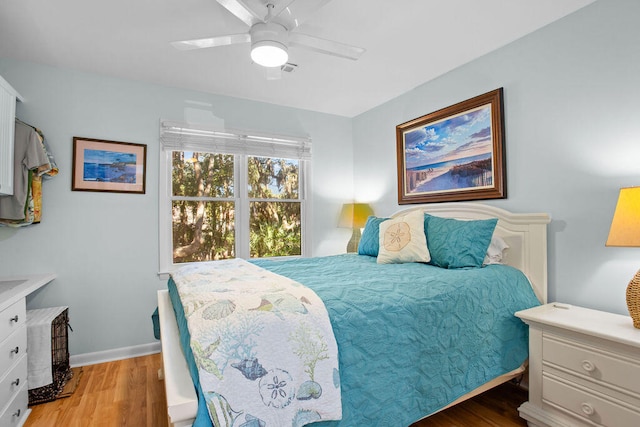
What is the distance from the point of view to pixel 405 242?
7.92ft

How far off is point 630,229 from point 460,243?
→ 0.85 m

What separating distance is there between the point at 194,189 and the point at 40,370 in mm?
1762

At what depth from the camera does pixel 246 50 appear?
2424 mm

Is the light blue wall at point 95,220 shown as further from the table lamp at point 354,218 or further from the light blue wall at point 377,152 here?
the table lamp at point 354,218

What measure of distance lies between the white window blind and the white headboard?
201cm

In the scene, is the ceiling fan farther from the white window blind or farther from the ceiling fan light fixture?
the white window blind

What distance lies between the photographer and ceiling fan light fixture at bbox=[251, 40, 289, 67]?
1.80 metres

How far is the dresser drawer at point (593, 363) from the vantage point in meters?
1.43

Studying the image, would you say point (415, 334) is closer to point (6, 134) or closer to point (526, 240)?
point (526, 240)

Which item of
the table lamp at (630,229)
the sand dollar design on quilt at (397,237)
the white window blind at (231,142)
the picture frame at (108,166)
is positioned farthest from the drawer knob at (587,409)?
the picture frame at (108,166)

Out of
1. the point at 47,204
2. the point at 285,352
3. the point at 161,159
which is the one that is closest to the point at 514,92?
the point at 285,352

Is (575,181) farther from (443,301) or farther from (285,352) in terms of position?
(285,352)

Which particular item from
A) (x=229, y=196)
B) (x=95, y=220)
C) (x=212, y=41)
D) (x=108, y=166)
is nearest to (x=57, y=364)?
(x=95, y=220)

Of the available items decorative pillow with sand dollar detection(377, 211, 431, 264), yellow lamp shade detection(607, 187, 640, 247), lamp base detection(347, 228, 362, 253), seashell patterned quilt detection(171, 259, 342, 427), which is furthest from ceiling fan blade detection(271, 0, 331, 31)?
lamp base detection(347, 228, 362, 253)
